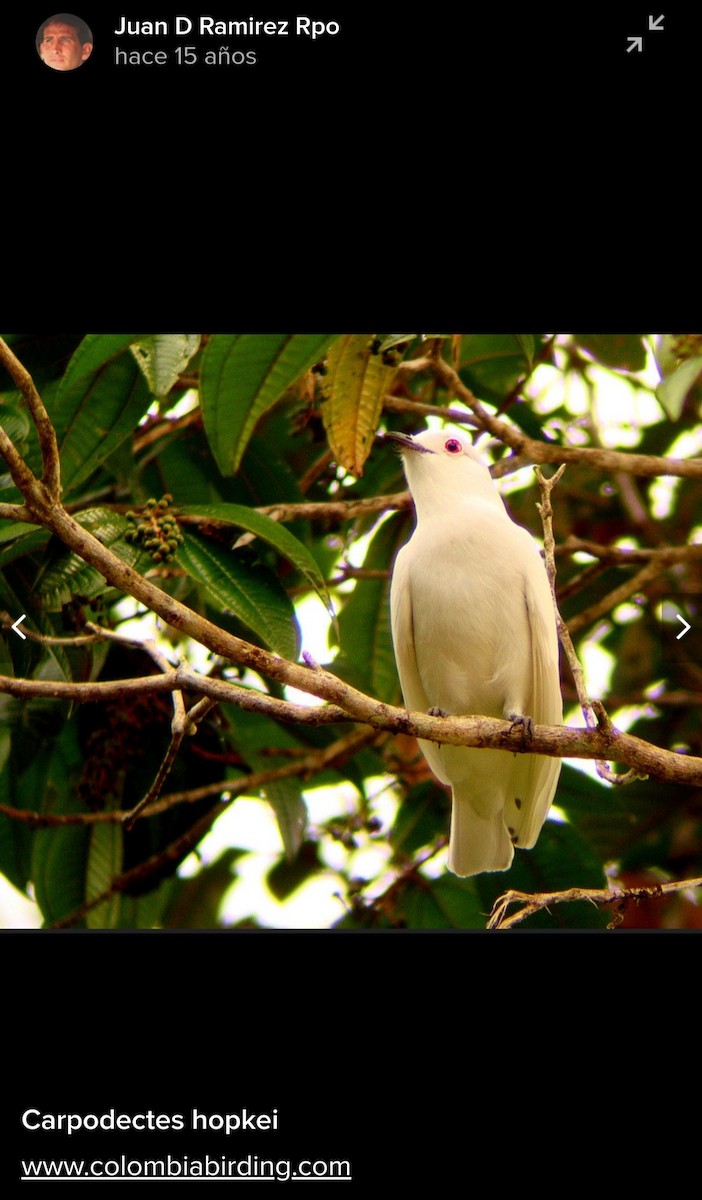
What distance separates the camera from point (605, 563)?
3.97 m

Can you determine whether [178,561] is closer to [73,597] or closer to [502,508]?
[73,597]

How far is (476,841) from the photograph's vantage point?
380cm

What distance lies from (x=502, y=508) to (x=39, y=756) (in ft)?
5.39

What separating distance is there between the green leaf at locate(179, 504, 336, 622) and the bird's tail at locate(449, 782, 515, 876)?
44.1 inches

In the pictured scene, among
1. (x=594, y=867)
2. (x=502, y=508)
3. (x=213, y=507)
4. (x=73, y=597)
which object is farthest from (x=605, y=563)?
(x=73, y=597)

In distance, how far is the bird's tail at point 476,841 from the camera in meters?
3.76

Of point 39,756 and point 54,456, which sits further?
point 39,756

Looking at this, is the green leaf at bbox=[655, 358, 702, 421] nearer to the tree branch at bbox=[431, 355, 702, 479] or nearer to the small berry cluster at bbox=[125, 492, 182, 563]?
the tree branch at bbox=[431, 355, 702, 479]

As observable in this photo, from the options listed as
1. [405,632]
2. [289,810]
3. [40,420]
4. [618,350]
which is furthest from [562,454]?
[40,420]
